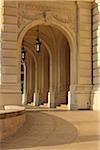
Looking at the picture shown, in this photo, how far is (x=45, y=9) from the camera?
23.6 meters

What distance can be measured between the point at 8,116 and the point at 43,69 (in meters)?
20.8

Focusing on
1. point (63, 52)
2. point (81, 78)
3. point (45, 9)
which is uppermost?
point (45, 9)

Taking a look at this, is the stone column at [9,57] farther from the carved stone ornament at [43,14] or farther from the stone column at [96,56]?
the stone column at [96,56]

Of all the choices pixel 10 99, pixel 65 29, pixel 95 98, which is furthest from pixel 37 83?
pixel 10 99

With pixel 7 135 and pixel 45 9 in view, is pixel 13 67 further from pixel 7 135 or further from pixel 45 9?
pixel 7 135

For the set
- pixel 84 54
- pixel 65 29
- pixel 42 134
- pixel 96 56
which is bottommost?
pixel 42 134

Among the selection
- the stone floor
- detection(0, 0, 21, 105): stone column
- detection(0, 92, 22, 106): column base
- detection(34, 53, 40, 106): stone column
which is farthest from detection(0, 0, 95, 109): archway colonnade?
detection(34, 53, 40, 106): stone column

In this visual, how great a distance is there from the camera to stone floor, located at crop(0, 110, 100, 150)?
11.8 meters

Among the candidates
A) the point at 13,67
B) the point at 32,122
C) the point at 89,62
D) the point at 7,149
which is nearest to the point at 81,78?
the point at 89,62

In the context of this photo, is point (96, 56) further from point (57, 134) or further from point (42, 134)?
point (42, 134)

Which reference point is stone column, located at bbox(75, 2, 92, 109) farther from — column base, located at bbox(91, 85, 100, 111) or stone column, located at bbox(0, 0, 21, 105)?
stone column, located at bbox(0, 0, 21, 105)

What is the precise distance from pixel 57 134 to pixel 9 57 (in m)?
9.11

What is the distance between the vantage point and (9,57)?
875 inches

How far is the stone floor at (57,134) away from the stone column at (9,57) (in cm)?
417
